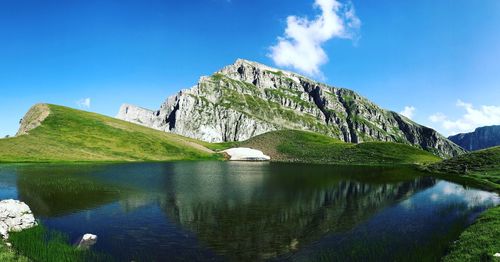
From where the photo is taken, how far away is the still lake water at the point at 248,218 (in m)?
30.6

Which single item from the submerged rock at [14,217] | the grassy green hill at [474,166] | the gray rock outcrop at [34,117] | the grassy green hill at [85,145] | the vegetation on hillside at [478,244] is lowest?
the vegetation on hillside at [478,244]

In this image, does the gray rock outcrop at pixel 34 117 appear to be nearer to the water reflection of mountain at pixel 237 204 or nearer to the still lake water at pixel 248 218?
the water reflection of mountain at pixel 237 204

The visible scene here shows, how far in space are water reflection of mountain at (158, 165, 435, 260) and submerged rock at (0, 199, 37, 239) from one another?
1621 cm

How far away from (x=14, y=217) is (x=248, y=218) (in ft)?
86.7

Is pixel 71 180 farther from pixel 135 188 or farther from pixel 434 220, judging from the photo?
pixel 434 220

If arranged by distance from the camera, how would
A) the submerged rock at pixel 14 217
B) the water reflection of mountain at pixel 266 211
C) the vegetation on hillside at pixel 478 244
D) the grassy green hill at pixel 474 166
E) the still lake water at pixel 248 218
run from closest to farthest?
the vegetation on hillside at pixel 478 244, the still lake water at pixel 248 218, the submerged rock at pixel 14 217, the water reflection of mountain at pixel 266 211, the grassy green hill at pixel 474 166

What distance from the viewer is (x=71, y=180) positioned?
232ft

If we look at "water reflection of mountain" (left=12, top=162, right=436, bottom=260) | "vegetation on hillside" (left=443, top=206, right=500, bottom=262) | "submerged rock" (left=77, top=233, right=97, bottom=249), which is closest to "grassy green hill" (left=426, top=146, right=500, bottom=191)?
"water reflection of mountain" (left=12, top=162, right=436, bottom=260)

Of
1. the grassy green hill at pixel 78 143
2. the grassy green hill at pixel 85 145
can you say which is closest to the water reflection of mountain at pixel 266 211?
the grassy green hill at pixel 78 143

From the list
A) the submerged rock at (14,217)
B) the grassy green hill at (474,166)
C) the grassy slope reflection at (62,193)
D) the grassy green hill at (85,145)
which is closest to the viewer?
the submerged rock at (14,217)

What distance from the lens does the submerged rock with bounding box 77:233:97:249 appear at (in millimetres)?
29886

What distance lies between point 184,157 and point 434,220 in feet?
491

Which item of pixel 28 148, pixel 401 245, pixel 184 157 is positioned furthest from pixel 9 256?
pixel 184 157

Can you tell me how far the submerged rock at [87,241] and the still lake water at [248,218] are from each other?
2.56ft
